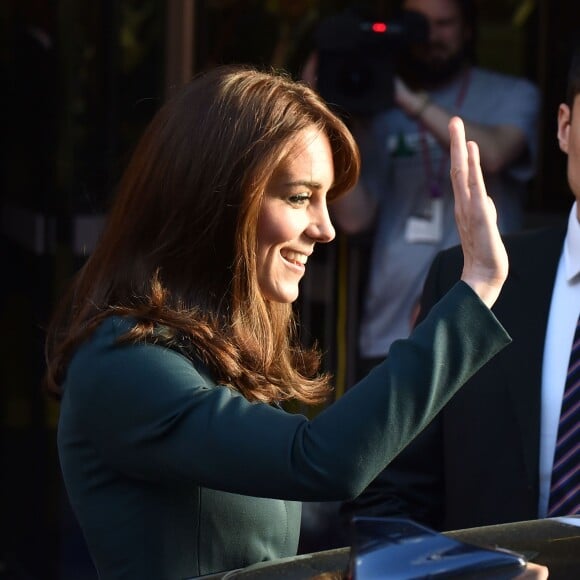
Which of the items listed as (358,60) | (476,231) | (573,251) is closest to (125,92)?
(358,60)

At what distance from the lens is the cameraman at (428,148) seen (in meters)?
3.78

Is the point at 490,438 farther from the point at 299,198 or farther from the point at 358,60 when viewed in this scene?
the point at 358,60

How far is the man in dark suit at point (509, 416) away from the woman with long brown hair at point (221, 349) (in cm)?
41

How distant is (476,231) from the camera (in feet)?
5.39

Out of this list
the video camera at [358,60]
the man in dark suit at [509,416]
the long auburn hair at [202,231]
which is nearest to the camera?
the long auburn hair at [202,231]

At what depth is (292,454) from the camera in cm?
153

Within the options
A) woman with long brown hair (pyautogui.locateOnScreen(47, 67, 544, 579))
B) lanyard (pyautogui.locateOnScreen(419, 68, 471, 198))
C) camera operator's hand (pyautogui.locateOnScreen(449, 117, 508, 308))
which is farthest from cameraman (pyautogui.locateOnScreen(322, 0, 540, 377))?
camera operator's hand (pyautogui.locateOnScreen(449, 117, 508, 308))

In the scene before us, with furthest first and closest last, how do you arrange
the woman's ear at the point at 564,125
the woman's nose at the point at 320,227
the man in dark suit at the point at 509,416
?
the woman's ear at the point at 564,125 → the man in dark suit at the point at 509,416 → the woman's nose at the point at 320,227

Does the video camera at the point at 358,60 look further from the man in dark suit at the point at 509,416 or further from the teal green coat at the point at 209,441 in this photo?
the teal green coat at the point at 209,441

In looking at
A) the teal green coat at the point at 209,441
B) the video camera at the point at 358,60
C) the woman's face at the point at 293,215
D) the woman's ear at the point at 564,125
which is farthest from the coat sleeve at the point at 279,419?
the video camera at the point at 358,60

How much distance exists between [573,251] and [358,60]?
1561 millimetres

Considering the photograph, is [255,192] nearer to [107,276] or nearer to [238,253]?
[238,253]

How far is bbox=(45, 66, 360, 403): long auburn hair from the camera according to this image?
1.76 meters

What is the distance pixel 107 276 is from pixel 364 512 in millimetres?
778
